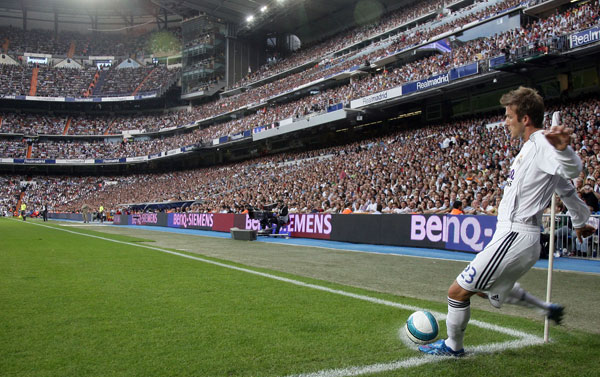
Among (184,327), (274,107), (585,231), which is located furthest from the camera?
(274,107)

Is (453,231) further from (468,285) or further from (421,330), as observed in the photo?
(468,285)

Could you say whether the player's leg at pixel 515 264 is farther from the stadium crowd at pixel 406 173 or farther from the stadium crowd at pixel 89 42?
the stadium crowd at pixel 89 42

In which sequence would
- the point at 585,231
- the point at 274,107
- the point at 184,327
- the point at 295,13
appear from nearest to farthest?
the point at 585,231 < the point at 184,327 < the point at 274,107 < the point at 295,13

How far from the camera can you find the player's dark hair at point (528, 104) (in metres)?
3.62

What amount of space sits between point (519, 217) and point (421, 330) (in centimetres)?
141

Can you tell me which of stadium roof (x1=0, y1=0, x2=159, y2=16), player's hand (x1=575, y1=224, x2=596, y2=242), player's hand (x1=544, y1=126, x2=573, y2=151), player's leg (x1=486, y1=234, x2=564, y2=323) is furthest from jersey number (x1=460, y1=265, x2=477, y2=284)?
stadium roof (x1=0, y1=0, x2=159, y2=16)

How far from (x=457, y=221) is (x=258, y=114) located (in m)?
40.3

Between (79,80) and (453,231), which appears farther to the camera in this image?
(79,80)

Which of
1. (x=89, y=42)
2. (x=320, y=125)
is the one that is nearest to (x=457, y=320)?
(x=320, y=125)

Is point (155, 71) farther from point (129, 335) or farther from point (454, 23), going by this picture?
point (129, 335)

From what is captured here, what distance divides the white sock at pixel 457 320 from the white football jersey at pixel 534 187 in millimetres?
803

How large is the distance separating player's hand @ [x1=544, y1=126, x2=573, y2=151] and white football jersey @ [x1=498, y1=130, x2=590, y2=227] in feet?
0.85

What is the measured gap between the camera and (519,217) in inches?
140

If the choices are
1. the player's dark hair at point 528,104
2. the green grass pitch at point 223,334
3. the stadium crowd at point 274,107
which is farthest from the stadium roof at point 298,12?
the player's dark hair at point 528,104
